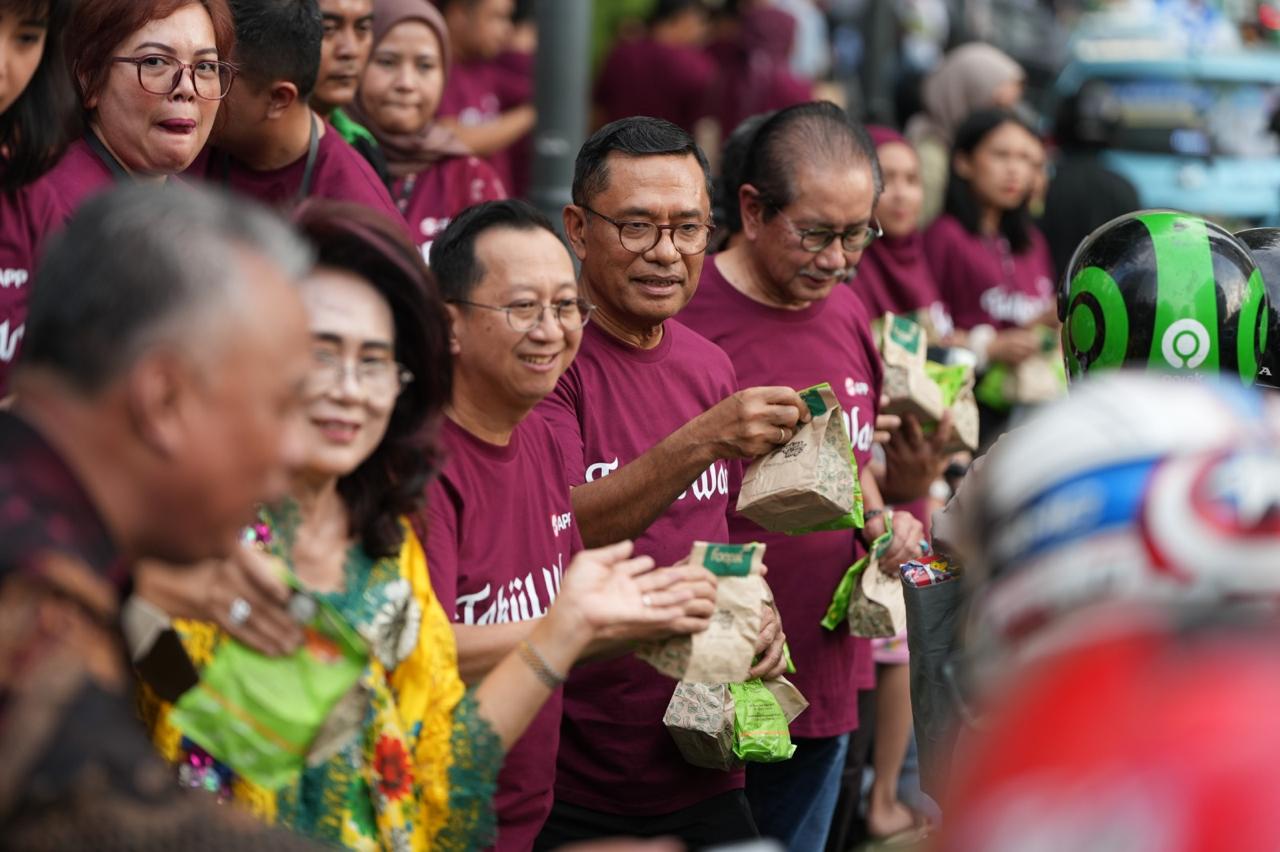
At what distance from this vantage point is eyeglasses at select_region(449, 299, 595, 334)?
4.02 metres

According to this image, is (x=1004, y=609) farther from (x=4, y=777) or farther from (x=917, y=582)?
(x=917, y=582)

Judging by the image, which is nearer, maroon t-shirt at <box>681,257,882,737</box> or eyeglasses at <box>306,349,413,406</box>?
eyeglasses at <box>306,349,413,406</box>

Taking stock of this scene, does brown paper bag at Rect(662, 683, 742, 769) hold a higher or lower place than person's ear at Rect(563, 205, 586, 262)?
lower

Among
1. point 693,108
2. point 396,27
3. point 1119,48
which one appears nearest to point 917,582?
point 396,27

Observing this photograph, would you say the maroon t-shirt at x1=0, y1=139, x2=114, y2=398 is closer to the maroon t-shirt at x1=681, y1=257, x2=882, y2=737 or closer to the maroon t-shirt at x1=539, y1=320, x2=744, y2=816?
the maroon t-shirt at x1=539, y1=320, x2=744, y2=816

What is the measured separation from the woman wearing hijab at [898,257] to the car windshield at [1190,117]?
683cm

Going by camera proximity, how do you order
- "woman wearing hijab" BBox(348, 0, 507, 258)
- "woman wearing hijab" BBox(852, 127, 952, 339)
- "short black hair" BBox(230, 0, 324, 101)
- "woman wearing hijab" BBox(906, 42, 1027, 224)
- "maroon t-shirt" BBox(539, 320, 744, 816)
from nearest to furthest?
"maroon t-shirt" BBox(539, 320, 744, 816) < "short black hair" BBox(230, 0, 324, 101) < "woman wearing hijab" BBox(348, 0, 507, 258) < "woman wearing hijab" BBox(852, 127, 952, 339) < "woman wearing hijab" BBox(906, 42, 1027, 224)

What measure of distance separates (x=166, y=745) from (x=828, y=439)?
6.67 ft

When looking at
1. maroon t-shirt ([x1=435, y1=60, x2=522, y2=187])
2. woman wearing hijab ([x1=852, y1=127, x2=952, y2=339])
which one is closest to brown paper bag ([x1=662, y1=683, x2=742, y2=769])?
woman wearing hijab ([x1=852, y1=127, x2=952, y2=339])

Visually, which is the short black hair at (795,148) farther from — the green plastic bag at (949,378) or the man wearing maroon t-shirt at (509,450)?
the man wearing maroon t-shirt at (509,450)

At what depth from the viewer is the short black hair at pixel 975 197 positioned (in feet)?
30.5

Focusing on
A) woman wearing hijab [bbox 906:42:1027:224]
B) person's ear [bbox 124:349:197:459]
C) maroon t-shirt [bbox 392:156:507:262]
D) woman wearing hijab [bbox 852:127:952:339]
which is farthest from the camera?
woman wearing hijab [bbox 906:42:1027:224]

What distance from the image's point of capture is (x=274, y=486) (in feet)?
8.34

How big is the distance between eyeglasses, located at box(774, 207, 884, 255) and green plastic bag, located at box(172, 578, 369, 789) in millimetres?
2789
